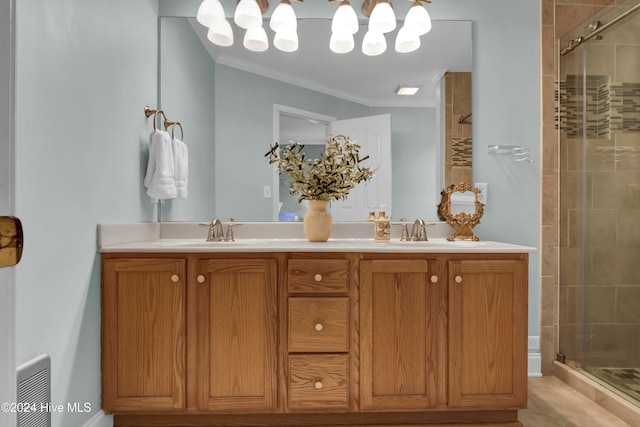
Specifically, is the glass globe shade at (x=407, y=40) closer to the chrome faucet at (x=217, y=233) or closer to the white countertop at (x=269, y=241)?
the white countertop at (x=269, y=241)

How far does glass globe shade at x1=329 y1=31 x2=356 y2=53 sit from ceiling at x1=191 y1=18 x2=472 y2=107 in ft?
0.14

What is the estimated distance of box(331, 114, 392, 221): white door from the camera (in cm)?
225

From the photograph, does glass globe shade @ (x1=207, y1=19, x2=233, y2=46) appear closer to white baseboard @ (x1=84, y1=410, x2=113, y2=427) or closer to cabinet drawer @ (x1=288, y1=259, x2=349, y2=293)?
cabinet drawer @ (x1=288, y1=259, x2=349, y2=293)

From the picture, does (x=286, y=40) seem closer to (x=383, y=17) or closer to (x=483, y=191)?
(x=383, y=17)

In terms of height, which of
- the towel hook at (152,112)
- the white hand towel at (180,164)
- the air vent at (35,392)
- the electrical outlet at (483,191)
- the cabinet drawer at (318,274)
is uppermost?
the towel hook at (152,112)

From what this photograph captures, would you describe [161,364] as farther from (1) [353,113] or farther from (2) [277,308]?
(1) [353,113]

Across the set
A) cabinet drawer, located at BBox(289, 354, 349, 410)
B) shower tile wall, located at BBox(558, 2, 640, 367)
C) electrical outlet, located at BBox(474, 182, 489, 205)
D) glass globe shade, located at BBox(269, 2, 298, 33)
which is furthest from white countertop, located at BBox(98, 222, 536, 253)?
glass globe shade, located at BBox(269, 2, 298, 33)

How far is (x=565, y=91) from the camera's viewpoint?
2295 mm

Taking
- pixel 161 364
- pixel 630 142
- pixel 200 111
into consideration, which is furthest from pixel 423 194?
pixel 161 364

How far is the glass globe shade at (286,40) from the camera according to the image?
215 centimetres

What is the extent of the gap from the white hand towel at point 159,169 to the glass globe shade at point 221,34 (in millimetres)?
586

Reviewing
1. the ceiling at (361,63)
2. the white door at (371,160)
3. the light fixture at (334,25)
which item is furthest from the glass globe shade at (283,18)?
the white door at (371,160)

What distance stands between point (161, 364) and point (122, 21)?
5.03 feet

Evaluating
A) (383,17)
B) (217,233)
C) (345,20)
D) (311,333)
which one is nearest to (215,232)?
(217,233)
